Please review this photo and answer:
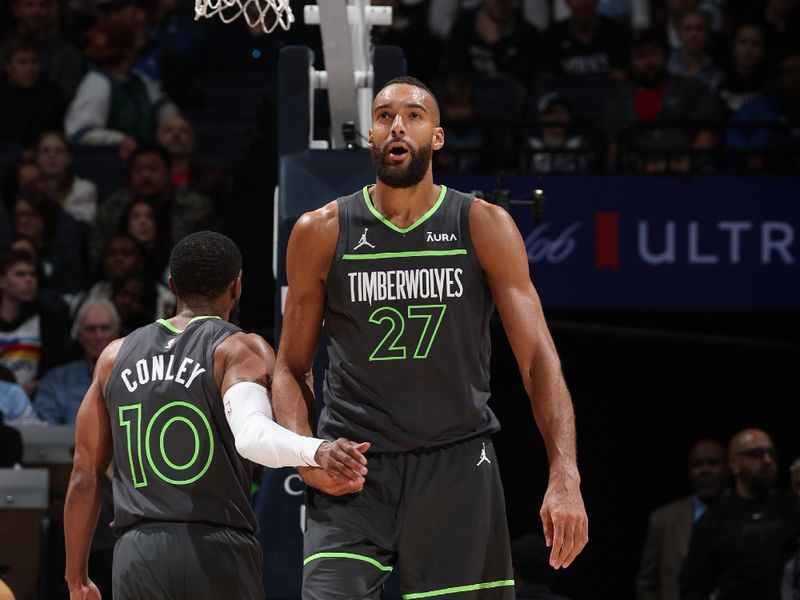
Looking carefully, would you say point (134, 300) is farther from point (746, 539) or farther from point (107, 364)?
point (107, 364)

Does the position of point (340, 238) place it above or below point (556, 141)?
below

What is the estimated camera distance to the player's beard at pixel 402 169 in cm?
451

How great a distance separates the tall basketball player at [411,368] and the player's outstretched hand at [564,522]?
79 millimetres

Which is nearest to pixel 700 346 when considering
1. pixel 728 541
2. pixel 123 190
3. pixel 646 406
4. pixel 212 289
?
pixel 646 406

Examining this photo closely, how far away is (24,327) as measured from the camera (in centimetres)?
996

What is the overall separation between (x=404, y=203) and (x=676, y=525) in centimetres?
585

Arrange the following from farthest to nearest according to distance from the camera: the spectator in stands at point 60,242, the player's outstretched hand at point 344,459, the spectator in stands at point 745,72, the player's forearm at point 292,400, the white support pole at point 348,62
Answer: the spectator in stands at point 745,72, the spectator in stands at point 60,242, the white support pole at point 348,62, the player's forearm at point 292,400, the player's outstretched hand at point 344,459

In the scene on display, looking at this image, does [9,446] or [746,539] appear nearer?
[9,446]

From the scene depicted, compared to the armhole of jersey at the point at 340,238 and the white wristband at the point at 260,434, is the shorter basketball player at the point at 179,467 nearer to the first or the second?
the white wristband at the point at 260,434

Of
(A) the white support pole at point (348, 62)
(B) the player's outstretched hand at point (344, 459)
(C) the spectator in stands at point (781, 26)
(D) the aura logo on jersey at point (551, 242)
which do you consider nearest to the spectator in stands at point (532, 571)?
(A) the white support pole at point (348, 62)

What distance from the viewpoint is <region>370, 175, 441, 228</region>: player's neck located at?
4.57 metres

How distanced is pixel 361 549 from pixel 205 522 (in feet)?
2.42

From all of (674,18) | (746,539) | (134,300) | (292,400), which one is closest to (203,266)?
(292,400)

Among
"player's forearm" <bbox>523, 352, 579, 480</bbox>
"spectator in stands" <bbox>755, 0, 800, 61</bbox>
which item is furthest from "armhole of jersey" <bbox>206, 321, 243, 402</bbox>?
"spectator in stands" <bbox>755, 0, 800, 61</bbox>
